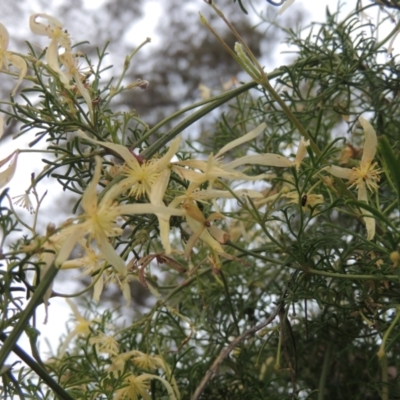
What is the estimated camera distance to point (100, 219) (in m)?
0.25

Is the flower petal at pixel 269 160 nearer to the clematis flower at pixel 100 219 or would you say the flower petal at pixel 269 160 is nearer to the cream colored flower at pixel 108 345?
the clematis flower at pixel 100 219

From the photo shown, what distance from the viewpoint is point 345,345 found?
0.48 meters

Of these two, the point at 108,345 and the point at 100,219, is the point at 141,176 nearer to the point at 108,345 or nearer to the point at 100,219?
the point at 100,219

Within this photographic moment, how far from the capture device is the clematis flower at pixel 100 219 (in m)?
0.25

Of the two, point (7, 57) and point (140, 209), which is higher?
point (7, 57)

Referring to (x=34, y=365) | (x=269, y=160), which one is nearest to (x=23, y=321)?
(x=34, y=365)

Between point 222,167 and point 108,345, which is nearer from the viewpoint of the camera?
point 222,167

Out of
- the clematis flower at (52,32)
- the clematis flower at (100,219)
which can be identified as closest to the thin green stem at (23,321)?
the clematis flower at (100,219)

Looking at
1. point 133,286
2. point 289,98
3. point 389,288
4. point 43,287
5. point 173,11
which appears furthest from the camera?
point 173,11

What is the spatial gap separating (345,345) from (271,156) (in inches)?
9.0

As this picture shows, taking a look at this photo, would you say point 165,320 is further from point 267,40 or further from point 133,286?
point 267,40

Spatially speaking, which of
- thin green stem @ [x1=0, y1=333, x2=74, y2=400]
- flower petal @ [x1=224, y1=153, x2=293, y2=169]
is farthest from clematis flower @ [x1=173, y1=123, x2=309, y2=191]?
thin green stem @ [x1=0, y1=333, x2=74, y2=400]

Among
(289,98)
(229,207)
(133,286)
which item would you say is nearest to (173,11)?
(133,286)

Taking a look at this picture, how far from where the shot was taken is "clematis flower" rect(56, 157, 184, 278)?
248 mm
